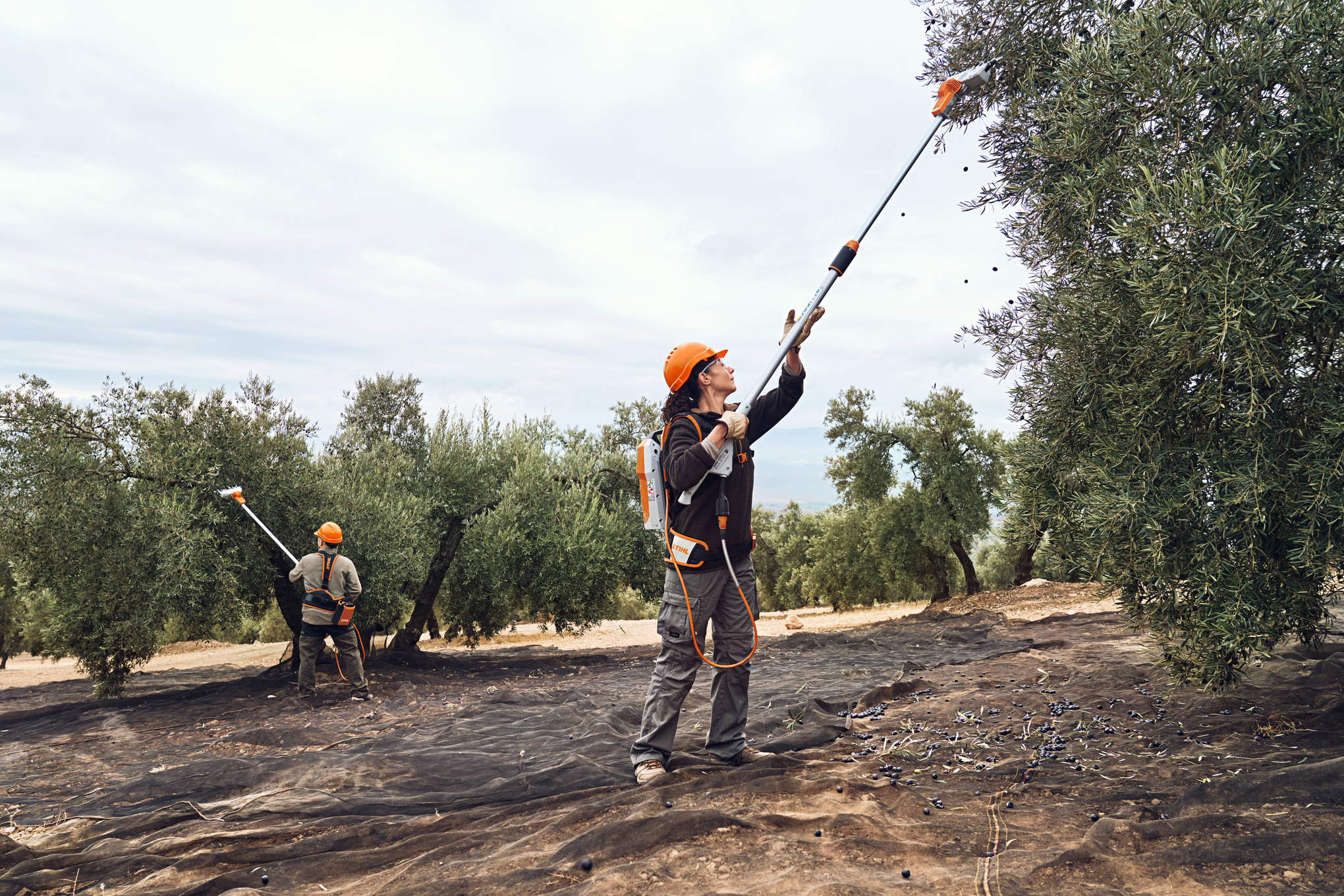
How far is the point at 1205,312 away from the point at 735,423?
9.30ft

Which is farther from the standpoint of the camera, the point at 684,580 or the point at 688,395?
the point at 688,395

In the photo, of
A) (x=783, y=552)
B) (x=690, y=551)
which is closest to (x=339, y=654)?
(x=690, y=551)

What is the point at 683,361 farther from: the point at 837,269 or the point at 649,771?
the point at 649,771

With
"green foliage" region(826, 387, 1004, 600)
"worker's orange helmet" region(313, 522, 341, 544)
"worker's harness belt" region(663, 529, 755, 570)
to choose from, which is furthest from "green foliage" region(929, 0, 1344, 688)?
"green foliage" region(826, 387, 1004, 600)

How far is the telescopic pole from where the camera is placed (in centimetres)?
517

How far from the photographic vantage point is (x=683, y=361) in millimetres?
5562

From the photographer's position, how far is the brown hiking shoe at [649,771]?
501cm

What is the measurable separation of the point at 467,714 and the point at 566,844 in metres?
5.47

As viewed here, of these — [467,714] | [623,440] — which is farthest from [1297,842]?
[623,440]

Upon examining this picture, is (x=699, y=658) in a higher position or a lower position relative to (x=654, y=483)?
lower

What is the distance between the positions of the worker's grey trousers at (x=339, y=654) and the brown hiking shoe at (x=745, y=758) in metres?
7.57

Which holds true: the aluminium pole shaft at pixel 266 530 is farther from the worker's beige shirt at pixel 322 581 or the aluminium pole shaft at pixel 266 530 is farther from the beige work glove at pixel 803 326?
the beige work glove at pixel 803 326

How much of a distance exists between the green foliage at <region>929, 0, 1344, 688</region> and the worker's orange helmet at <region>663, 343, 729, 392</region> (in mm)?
2764

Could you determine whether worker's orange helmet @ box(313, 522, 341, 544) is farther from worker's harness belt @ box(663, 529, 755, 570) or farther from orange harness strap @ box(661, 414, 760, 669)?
worker's harness belt @ box(663, 529, 755, 570)
